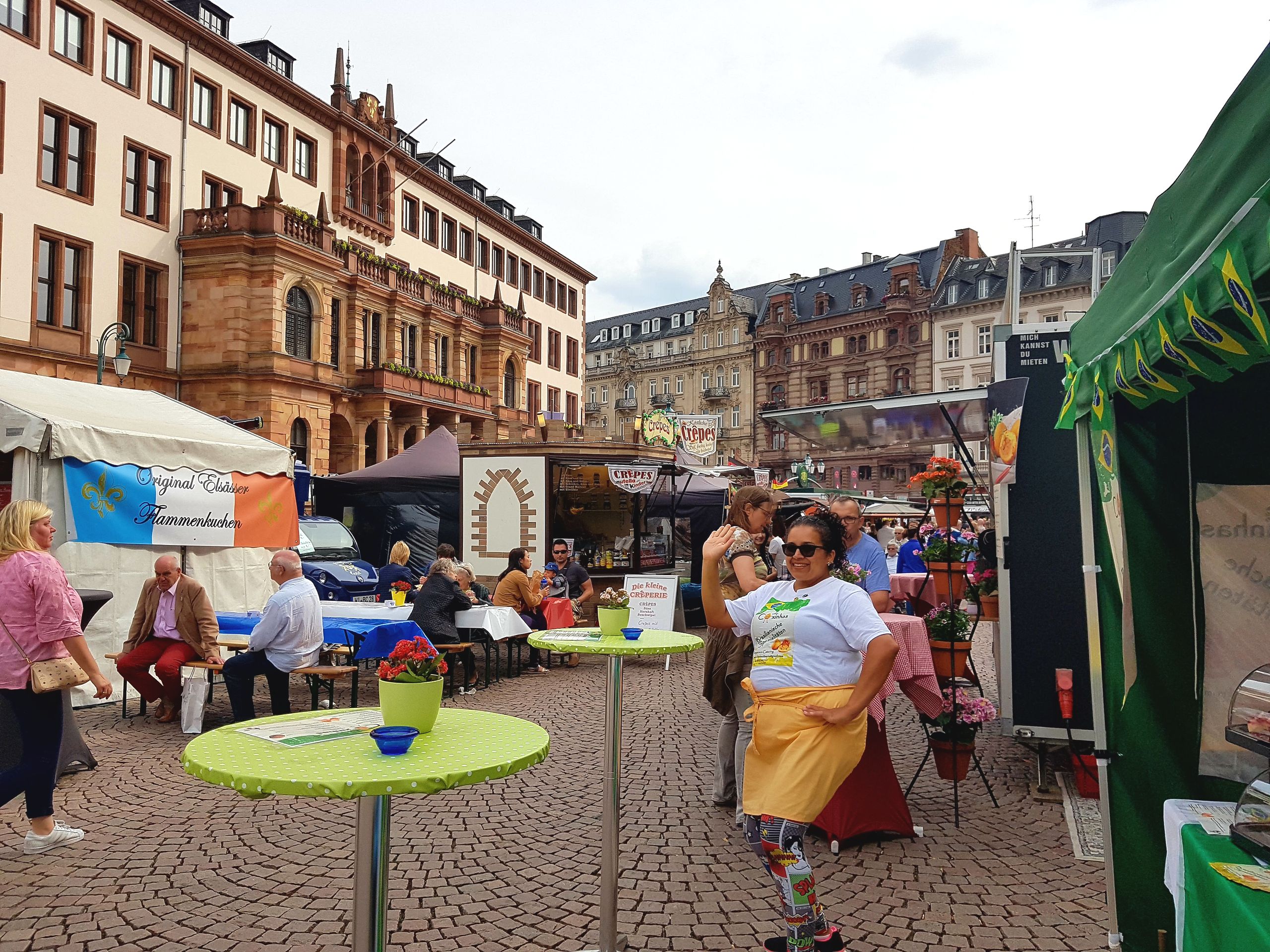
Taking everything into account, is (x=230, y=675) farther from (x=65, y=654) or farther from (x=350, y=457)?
(x=350, y=457)

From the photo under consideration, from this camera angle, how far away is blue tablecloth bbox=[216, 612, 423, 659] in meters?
8.94

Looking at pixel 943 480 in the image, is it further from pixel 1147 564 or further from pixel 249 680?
pixel 249 680

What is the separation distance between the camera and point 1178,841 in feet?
8.37

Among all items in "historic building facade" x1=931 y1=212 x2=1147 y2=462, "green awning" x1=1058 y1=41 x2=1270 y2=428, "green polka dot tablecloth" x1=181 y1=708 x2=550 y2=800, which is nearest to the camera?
"green awning" x1=1058 y1=41 x2=1270 y2=428

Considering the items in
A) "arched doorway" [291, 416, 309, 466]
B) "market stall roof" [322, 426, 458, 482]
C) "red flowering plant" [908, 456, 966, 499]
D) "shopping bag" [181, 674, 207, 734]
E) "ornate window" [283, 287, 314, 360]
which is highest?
"ornate window" [283, 287, 314, 360]

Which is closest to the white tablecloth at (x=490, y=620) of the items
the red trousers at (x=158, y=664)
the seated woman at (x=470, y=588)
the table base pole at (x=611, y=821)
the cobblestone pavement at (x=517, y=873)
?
the seated woman at (x=470, y=588)

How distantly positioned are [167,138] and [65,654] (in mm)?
28554

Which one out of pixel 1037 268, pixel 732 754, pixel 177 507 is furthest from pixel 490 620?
pixel 1037 268

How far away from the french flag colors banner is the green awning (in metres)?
9.19

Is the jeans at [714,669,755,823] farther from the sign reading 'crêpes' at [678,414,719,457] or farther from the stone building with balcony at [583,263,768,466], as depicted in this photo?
the stone building with balcony at [583,263,768,466]

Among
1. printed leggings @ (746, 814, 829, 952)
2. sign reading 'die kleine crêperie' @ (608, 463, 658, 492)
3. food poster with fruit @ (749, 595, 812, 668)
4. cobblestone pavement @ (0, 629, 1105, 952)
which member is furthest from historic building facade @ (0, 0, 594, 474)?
printed leggings @ (746, 814, 829, 952)

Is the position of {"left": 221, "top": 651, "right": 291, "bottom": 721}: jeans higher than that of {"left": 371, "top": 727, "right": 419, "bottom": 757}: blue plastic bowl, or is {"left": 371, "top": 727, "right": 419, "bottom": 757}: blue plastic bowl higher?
{"left": 371, "top": 727, "right": 419, "bottom": 757}: blue plastic bowl

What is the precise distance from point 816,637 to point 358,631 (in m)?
7.12

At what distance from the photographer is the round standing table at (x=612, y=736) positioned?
12.0ft
